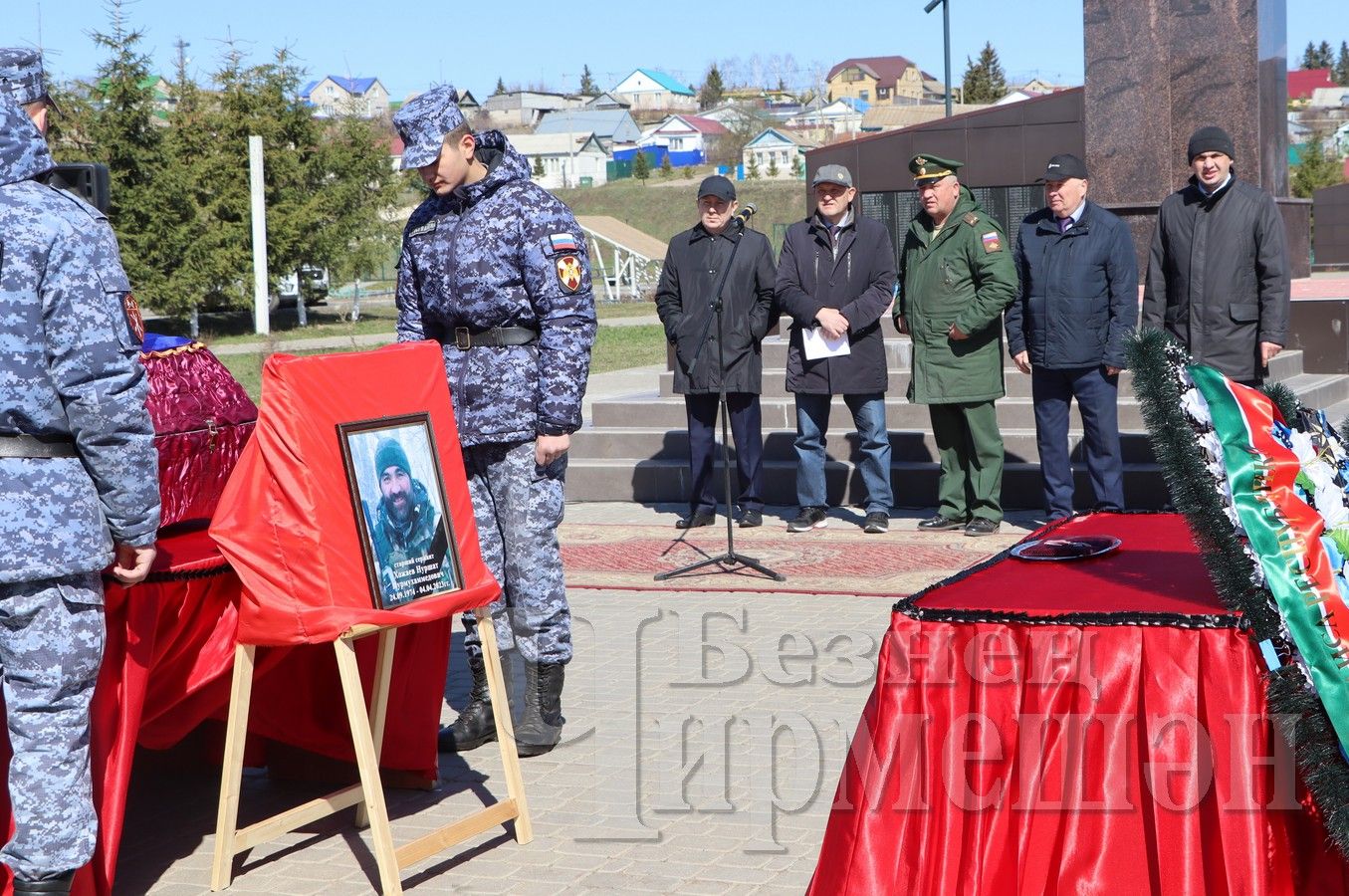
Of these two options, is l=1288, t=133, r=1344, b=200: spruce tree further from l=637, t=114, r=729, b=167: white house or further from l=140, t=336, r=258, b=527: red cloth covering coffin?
l=637, t=114, r=729, b=167: white house

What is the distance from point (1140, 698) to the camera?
3152 mm

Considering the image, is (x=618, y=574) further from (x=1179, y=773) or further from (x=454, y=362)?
(x=1179, y=773)

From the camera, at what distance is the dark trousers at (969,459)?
902cm

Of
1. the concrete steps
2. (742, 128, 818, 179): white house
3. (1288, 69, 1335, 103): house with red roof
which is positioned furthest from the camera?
(1288, 69, 1335, 103): house with red roof

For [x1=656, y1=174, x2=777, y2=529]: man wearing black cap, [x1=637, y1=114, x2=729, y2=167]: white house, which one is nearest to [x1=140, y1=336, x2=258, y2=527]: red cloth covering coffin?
[x1=656, y1=174, x2=777, y2=529]: man wearing black cap

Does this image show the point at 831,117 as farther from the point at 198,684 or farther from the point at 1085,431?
the point at 198,684

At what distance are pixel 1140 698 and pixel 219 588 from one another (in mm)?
2418

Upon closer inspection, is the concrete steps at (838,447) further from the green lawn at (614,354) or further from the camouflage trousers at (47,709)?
the green lawn at (614,354)

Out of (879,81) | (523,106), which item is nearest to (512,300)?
(523,106)

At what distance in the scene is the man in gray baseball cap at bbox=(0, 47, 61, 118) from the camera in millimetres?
3781

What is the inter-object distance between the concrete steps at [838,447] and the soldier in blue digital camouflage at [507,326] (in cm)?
522

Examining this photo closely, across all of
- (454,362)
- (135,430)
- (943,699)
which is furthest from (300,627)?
(943,699)

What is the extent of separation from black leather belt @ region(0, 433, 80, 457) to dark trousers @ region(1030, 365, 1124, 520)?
6198 mm

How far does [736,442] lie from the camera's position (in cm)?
971
